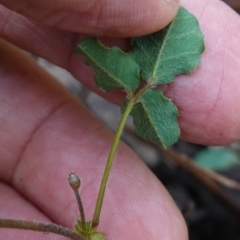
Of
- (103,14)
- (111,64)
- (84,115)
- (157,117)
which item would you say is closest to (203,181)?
(84,115)

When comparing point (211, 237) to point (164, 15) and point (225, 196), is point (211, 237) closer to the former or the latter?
point (225, 196)

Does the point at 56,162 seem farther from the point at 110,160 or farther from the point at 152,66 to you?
the point at 152,66

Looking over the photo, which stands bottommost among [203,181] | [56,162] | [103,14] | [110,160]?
[203,181]

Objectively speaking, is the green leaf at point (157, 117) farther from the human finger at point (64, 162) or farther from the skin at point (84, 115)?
the human finger at point (64, 162)

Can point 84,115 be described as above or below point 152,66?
below

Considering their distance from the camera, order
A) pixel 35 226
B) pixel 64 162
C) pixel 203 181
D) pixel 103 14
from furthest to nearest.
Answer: pixel 203 181, pixel 64 162, pixel 103 14, pixel 35 226

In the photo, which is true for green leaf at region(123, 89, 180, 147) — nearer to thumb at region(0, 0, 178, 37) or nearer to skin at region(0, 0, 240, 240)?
skin at region(0, 0, 240, 240)

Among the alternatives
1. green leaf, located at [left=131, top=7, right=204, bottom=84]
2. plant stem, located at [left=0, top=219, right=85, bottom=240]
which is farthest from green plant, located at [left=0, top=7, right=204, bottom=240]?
plant stem, located at [left=0, top=219, right=85, bottom=240]

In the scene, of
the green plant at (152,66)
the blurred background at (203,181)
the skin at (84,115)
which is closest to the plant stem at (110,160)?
the green plant at (152,66)
